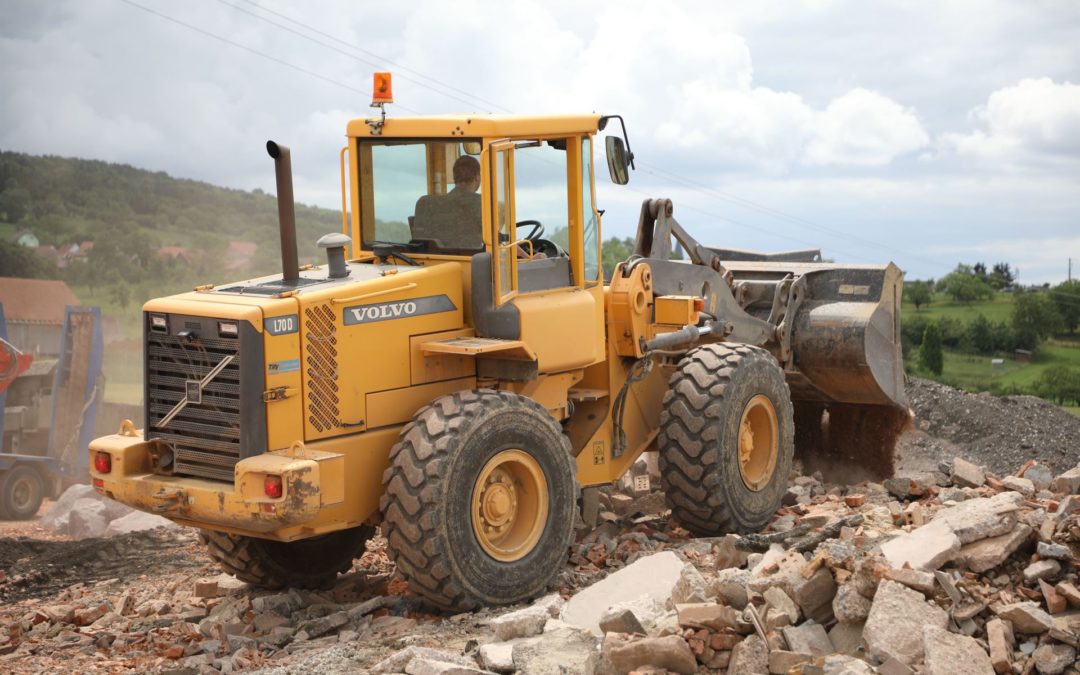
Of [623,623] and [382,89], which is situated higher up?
[382,89]

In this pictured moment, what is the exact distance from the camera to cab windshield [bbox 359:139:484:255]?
832 cm

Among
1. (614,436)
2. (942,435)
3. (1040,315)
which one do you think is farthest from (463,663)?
(1040,315)

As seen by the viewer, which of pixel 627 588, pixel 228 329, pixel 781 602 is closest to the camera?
pixel 781 602

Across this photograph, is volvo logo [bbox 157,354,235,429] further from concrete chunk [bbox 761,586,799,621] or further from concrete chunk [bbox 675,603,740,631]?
concrete chunk [bbox 761,586,799,621]

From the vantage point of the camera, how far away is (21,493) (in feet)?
52.4

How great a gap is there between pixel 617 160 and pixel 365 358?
7.37ft

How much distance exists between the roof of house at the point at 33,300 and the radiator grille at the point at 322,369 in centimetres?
1095

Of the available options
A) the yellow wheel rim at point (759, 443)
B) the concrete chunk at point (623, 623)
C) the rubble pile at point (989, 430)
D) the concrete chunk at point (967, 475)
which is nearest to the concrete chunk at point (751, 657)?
the concrete chunk at point (623, 623)

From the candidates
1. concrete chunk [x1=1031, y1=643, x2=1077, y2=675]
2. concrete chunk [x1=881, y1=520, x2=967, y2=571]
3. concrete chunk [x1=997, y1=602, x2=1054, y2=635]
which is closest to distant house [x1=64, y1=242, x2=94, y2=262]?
concrete chunk [x1=881, y1=520, x2=967, y2=571]

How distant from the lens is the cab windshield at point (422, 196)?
8.32 metres

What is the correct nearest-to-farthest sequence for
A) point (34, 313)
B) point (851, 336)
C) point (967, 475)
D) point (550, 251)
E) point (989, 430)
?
point (550, 251)
point (967, 475)
point (851, 336)
point (989, 430)
point (34, 313)

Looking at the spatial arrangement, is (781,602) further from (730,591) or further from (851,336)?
(851,336)

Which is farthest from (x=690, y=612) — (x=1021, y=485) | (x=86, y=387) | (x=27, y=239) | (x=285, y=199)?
(x=27, y=239)

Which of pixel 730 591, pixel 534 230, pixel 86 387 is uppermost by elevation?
pixel 534 230
